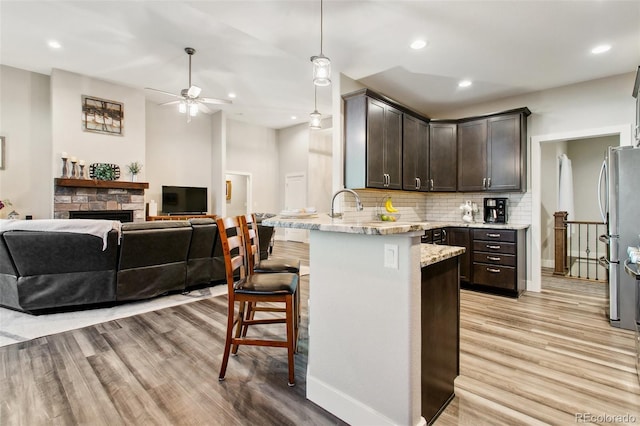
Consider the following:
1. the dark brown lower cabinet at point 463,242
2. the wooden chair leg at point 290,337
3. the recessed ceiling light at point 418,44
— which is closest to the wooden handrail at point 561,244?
the dark brown lower cabinet at point 463,242

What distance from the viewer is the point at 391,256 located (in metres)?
1.48

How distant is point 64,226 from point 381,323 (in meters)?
3.23

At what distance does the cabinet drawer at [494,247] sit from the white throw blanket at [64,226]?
14.7ft

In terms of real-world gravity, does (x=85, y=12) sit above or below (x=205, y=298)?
above

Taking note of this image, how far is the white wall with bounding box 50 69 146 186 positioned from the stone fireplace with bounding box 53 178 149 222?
0.25 m

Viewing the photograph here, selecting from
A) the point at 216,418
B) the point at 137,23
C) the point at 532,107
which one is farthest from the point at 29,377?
the point at 532,107

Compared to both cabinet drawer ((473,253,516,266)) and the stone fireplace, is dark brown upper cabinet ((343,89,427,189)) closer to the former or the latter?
cabinet drawer ((473,253,516,266))

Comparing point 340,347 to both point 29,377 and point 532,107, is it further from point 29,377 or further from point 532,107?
point 532,107

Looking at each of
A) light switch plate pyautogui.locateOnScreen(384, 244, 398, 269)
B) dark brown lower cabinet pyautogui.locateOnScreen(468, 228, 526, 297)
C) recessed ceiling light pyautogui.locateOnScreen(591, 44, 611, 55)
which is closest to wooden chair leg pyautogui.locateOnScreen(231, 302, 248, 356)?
light switch plate pyautogui.locateOnScreen(384, 244, 398, 269)

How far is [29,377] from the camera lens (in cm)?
204

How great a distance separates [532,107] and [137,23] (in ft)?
18.0

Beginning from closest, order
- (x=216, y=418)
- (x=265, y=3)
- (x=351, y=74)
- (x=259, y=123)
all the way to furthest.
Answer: (x=216, y=418) → (x=265, y=3) → (x=351, y=74) → (x=259, y=123)

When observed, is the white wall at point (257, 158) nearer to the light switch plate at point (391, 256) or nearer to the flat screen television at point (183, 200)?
the flat screen television at point (183, 200)

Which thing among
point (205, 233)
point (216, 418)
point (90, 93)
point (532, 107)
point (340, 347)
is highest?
point (90, 93)
